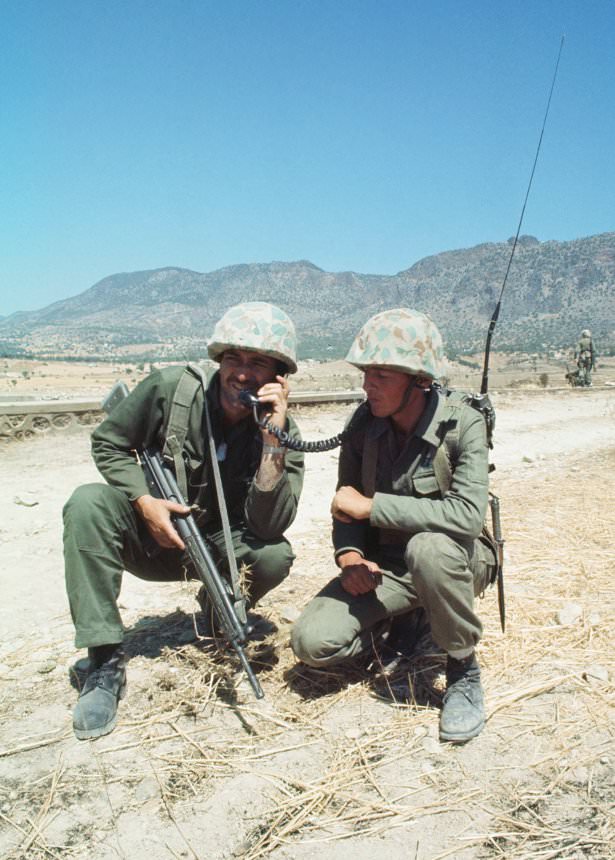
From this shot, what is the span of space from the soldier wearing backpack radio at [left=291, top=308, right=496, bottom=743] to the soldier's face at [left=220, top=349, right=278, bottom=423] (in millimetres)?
479

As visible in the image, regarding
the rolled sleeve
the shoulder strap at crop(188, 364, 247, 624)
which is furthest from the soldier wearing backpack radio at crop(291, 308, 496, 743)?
the shoulder strap at crop(188, 364, 247, 624)

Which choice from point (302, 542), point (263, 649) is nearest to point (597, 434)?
point (302, 542)

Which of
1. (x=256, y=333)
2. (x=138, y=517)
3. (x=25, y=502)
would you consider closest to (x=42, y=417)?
(x=25, y=502)

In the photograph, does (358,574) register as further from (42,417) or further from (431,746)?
(42,417)

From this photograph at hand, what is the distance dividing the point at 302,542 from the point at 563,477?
3668mm

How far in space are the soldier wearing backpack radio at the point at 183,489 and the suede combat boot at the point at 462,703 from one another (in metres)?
0.95

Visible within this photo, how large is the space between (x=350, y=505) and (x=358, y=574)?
0.31 meters

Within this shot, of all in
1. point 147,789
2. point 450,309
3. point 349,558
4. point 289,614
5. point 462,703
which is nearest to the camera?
point 147,789

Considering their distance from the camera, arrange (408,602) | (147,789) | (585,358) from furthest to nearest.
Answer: (585,358), (408,602), (147,789)

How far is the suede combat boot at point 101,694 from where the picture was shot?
Result: 106 inches

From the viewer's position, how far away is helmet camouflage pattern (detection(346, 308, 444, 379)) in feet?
9.15

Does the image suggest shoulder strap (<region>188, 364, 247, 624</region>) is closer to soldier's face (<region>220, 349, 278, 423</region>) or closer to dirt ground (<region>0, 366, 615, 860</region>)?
soldier's face (<region>220, 349, 278, 423</region>)

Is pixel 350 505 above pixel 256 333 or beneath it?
beneath

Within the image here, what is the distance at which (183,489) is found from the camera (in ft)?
10.3
